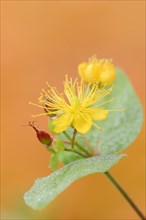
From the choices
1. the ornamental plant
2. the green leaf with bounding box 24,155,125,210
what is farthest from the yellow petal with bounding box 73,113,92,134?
the green leaf with bounding box 24,155,125,210

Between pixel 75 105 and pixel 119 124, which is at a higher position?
pixel 75 105

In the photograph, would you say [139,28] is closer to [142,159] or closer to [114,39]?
[114,39]

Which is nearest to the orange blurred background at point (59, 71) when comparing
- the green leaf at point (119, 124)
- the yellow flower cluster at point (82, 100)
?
the green leaf at point (119, 124)

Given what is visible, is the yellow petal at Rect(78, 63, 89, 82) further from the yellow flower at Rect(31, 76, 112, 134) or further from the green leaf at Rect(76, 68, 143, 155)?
the green leaf at Rect(76, 68, 143, 155)

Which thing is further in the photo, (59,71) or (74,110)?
(59,71)

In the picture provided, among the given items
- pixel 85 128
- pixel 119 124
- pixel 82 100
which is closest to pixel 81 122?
pixel 85 128

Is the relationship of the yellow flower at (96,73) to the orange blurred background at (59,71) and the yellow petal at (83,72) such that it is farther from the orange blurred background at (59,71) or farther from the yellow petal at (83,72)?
the orange blurred background at (59,71)

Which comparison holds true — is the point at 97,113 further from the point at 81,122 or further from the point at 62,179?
the point at 62,179

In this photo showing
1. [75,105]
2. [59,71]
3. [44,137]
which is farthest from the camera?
[59,71]
